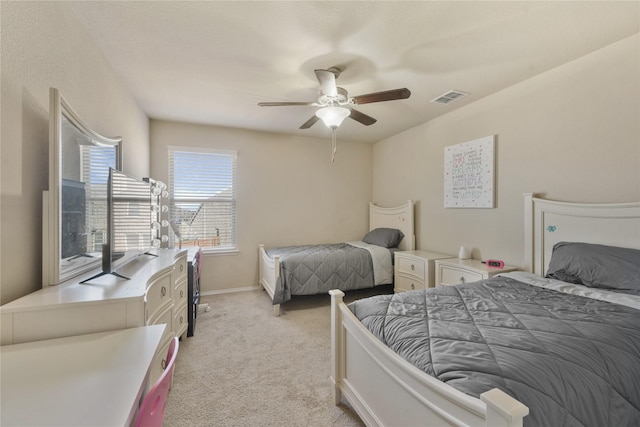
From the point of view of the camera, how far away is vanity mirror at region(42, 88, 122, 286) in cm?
132

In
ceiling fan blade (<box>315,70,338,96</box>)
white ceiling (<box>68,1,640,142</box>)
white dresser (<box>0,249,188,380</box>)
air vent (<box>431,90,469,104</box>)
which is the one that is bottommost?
white dresser (<box>0,249,188,380</box>)

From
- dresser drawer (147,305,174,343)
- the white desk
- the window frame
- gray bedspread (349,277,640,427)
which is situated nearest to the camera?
the white desk

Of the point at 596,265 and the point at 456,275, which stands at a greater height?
the point at 596,265

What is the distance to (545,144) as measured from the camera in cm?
238

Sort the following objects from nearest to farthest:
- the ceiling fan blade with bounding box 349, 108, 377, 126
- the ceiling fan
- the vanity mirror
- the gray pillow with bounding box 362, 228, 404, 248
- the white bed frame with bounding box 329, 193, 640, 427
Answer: the white bed frame with bounding box 329, 193, 640, 427
the vanity mirror
the ceiling fan
the ceiling fan blade with bounding box 349, 108, 377, 126
the gray pillow with bounding box 362, 228, 404, 248

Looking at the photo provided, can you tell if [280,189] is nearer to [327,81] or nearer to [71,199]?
[327,81]

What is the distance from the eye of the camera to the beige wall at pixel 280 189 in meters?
3.86

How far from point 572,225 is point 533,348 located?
165 cm

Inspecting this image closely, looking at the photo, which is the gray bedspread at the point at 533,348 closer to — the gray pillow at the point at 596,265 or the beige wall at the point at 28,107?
the gray pillow at the point at 596,265

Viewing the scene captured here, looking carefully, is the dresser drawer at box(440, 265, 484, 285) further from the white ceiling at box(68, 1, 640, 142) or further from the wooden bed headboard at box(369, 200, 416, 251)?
the white ceiling at box(68, 1, 640, 142)

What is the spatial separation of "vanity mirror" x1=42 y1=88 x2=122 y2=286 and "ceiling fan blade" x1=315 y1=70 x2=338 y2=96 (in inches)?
58.4

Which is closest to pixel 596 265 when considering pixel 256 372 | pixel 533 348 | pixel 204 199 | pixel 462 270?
pixel 462 270


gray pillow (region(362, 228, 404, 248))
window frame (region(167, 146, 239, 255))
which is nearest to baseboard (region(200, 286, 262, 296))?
window frame (region(167, 146, 239, 255))

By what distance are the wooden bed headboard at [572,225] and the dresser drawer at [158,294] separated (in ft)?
10.1
